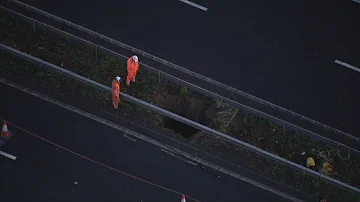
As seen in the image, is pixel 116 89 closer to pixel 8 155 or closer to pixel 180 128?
pixel 180 128

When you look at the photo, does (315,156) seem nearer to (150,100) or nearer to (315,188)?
(315,188)

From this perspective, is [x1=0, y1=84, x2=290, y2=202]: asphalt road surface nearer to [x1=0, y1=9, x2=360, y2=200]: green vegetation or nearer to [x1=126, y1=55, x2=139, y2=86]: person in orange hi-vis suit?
[x1=0, y1=9, x2=360, y2=200]: green vegetation

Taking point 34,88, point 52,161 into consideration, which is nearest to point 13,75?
point 34,88

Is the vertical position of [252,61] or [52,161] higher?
[252,61]

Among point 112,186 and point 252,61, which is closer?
point 112,186

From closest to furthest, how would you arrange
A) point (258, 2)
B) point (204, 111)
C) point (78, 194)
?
point (78, 194)
point (204, 111)
point (258, 2)
